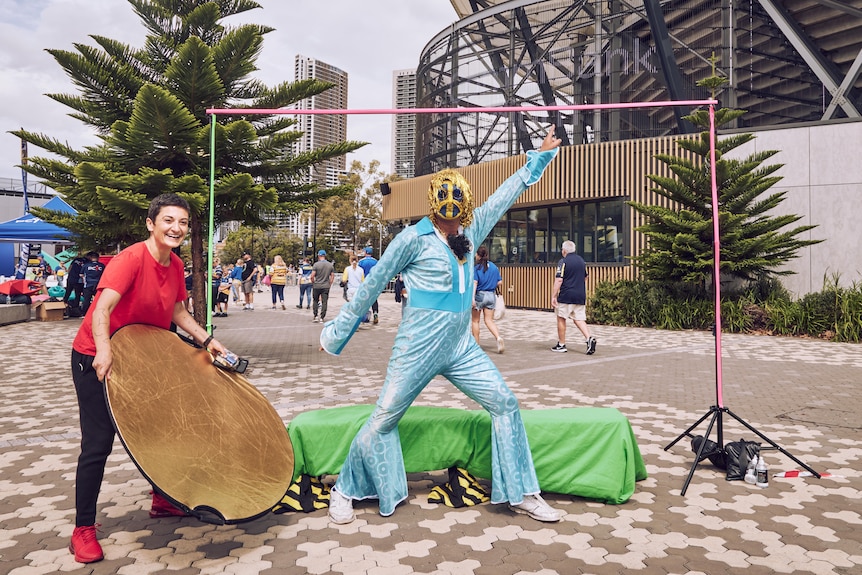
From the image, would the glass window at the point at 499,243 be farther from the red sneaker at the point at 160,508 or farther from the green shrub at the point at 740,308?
the red sneaker at the point at 160,508

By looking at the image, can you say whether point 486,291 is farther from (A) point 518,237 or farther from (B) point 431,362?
(A) point 518,237

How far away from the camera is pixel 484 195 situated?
22391mm

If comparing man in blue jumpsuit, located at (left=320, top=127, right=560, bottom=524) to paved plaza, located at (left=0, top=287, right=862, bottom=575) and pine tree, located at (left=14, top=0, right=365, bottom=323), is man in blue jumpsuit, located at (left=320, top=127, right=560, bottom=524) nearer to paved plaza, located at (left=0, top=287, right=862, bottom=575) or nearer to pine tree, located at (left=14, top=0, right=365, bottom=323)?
paved plaza, located at (left=0, top=287, right=862, bottom=575)

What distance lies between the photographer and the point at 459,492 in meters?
3.70

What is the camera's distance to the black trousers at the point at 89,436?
2916 mm

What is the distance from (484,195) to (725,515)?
19.4m

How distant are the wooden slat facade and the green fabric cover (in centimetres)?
1364

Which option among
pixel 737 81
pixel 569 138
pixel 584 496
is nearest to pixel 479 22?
pixel 569 138

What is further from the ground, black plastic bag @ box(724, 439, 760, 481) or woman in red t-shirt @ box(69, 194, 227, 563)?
woman in red t-shirt @ box(69, 194, 227, 563)

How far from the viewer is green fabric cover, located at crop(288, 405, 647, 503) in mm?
3727

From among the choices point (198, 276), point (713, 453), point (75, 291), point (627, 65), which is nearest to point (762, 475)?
point (713, 453)

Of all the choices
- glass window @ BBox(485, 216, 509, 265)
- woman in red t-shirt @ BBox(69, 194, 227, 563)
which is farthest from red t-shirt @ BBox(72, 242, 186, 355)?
glass window @ BBox(485, 216, 509, 265)

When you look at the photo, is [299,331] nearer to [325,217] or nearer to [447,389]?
[447,389]

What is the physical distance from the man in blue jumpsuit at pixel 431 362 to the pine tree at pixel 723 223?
12064 millimetres
